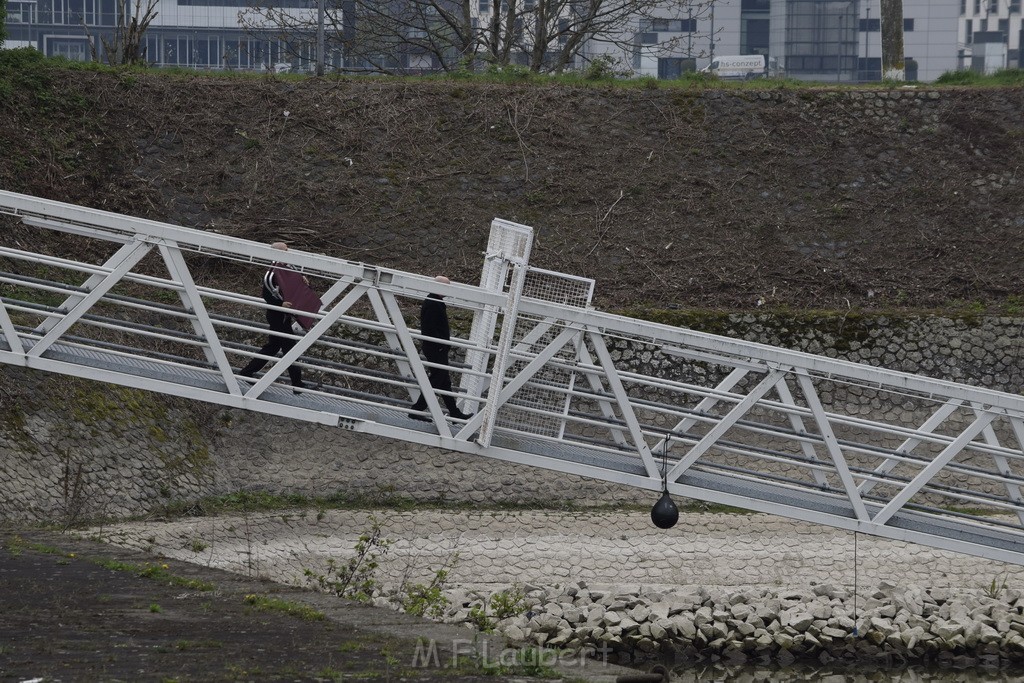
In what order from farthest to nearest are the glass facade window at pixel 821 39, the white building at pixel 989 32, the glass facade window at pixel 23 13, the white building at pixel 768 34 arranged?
1. the white building at pixel 989 32
2. the glass facade window at pixel 821 39
3. the white building at pixel 768 34
4. the glass facade window at pixel 23 13

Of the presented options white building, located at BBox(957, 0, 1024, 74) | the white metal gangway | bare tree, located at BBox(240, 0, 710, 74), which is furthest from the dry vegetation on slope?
white building, located at BBox(957, 0, 1024, 74)

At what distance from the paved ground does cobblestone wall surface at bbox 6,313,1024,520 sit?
6.33 meters

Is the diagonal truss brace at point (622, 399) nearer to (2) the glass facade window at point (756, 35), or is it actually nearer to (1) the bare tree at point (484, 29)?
(1) the bare tree at point (484, 29)

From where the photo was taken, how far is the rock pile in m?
14.6

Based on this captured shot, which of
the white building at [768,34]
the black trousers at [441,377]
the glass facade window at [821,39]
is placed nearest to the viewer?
the black trousers at [441,377]

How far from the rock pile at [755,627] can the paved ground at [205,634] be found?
488 centimetres

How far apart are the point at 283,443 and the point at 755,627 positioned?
329 inches

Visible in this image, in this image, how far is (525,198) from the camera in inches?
1041

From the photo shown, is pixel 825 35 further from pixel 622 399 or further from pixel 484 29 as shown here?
pixel 622 399

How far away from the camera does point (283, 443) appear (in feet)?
66.7

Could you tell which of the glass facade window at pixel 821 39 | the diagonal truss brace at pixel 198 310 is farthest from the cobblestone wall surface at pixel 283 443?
the glass facade window at pixel 821 39

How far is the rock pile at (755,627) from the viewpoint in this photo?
575 inches

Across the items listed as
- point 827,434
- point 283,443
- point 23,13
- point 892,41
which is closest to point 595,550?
Answer: point 283,443

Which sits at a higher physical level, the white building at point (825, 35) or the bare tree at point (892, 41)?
the white building at point (825, 35)
